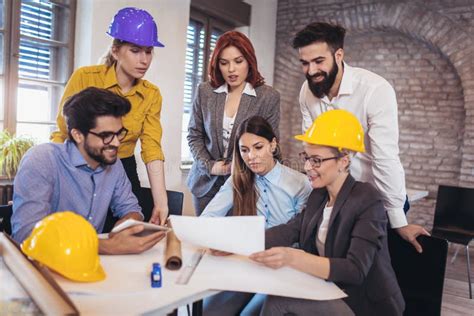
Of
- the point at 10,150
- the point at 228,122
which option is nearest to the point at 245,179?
the point at 228,122

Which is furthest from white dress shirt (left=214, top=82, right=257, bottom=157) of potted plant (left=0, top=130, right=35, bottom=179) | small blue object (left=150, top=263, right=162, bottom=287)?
potted plant (left=0, top=130, right=35, bottom=179)

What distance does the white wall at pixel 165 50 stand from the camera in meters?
4.09

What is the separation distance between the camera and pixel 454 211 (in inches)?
171

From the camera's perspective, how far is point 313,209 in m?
1.84

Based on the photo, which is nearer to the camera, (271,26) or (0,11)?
(0,11)

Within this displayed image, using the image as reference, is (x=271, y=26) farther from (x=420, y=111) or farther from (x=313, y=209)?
(x=313, y=209)

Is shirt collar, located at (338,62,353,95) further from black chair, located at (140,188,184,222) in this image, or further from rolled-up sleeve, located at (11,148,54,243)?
rolled-up sleeve, located at (11,148,54,243)

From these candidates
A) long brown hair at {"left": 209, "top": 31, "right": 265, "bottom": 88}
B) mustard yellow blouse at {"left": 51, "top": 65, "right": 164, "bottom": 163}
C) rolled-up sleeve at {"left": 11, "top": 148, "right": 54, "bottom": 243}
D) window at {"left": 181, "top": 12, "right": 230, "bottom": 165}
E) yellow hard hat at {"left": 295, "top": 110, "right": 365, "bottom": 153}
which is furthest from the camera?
window at {"left": 181, "top": 12, "right": 230, "bottom": 165}

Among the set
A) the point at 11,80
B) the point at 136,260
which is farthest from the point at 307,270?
the point at 11,80

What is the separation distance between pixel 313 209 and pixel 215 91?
994 millimetres

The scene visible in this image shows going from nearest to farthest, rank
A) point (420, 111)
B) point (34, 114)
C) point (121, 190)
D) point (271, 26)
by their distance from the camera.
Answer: point (121, 190), point (34, 114), point (420, 111), point (271, 26)

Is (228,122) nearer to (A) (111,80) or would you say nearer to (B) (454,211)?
(A) (111,80)

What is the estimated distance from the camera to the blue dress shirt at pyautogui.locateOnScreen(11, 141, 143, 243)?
5.28 feet

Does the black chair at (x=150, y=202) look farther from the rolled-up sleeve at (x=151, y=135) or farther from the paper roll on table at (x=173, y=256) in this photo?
the paper roll on table at (x=173, y=256)
